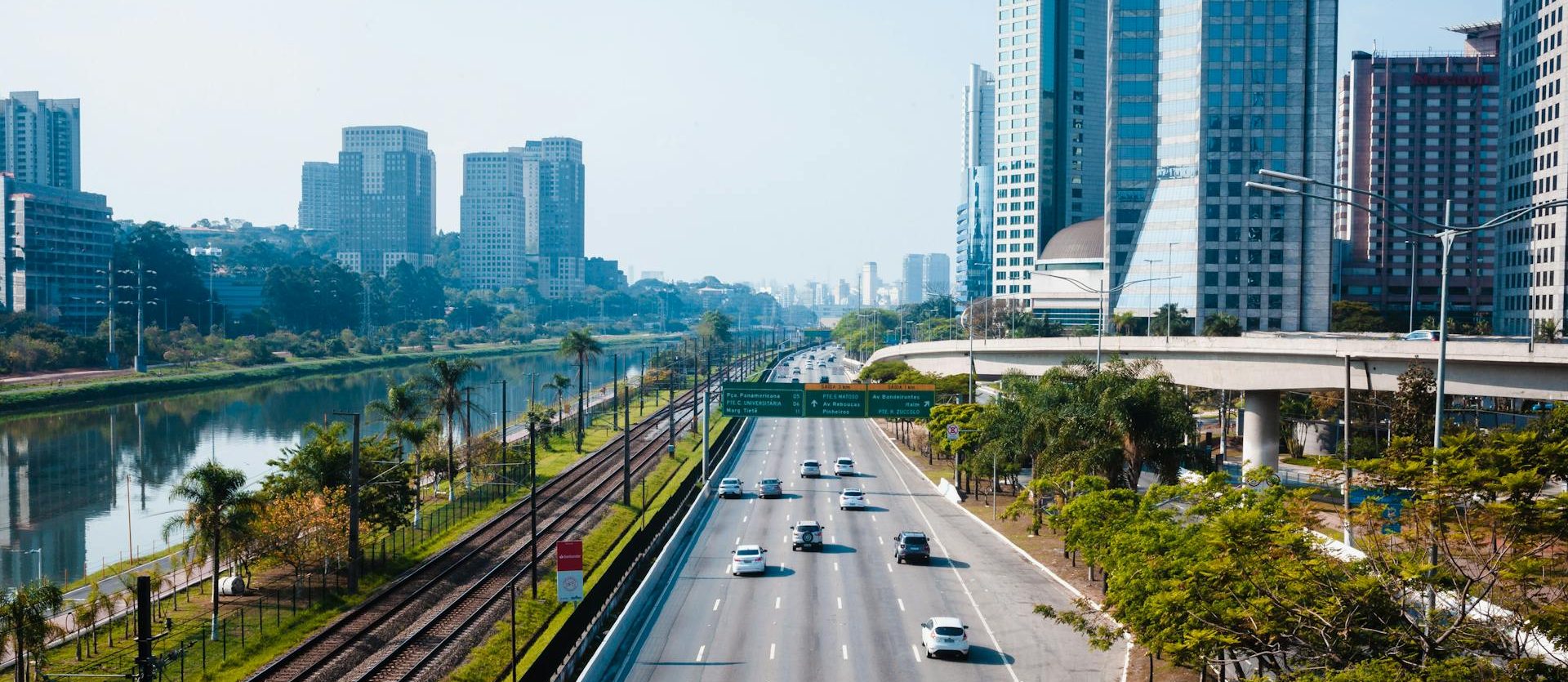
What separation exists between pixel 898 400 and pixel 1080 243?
117030 mm

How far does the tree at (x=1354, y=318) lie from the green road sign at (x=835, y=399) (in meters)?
93.0

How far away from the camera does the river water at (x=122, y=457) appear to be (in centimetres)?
6500

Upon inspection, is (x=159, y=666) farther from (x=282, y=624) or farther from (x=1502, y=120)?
(x=1502, y=120)

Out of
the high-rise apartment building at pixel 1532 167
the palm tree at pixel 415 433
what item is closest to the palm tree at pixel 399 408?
the palm tree at pixel 415 433

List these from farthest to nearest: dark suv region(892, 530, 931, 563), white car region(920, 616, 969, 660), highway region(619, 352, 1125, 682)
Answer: dark suv region(892, 530, 931, 563) → white car region(920, 616, 969, 660) → highway region(619, 352, 1125, 682)

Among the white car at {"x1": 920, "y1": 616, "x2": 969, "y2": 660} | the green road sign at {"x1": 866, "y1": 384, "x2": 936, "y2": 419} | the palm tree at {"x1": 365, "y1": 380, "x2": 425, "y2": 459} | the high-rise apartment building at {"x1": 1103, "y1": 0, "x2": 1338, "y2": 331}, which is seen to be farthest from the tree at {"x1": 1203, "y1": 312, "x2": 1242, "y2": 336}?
the white car at {"x1": 920, "y1": 616, "x2": 969, "y2": 660}

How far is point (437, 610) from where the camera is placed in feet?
148

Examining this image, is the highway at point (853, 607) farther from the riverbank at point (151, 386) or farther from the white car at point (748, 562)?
the riverbank at point (151, 386)

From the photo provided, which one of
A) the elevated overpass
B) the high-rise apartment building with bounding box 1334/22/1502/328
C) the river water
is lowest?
the river water

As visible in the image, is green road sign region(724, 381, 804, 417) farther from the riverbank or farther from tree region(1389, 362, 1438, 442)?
the riverbank

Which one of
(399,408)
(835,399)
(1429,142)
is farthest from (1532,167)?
(399,408)

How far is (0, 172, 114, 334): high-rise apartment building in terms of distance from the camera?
621 ft

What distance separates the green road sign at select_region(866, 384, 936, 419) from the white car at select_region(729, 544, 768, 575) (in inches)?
1086

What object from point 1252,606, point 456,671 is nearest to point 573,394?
point 456,671
